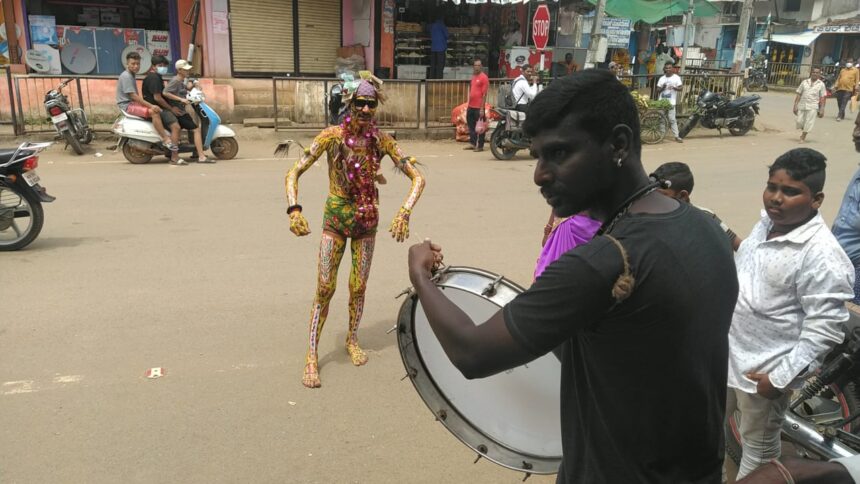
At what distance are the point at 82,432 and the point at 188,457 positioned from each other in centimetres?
65

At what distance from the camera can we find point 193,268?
589 cm

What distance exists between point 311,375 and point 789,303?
2648mm

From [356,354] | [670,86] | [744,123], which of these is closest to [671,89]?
[670,86]

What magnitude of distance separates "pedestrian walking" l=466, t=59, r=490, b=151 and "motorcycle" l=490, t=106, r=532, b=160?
673mm

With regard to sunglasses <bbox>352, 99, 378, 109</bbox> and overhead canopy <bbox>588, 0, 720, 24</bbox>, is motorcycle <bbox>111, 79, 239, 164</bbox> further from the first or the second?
overhead canopy <bbox>588, 0, 720, 24</bbox>

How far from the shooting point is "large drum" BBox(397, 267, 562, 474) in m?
2.08

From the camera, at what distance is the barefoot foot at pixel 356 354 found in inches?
171

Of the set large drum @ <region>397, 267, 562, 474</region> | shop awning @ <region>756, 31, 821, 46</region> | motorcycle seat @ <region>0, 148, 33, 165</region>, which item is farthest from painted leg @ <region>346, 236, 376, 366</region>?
shop awning @ <region>756, 31, 821, 46</region>

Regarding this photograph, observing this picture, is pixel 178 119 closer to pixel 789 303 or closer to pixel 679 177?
pixel 679 177

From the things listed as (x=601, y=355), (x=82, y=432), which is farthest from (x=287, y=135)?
(x=601, y=355)

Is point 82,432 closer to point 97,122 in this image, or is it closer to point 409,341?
point 409,341

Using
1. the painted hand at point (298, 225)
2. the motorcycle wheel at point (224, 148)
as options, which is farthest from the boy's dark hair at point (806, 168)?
the motorcycle wheel at point (224, 148)

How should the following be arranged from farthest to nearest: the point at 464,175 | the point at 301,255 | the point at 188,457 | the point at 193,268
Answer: the point at 464,175 < the point at 301,255 < the point at 193,268 < the point at 188,457

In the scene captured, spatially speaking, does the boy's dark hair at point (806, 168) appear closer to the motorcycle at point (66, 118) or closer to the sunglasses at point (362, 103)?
the sunglasses at point (362, 103)
